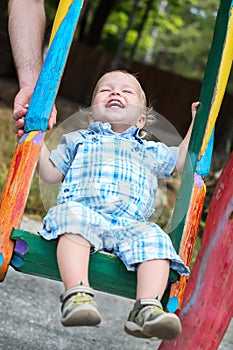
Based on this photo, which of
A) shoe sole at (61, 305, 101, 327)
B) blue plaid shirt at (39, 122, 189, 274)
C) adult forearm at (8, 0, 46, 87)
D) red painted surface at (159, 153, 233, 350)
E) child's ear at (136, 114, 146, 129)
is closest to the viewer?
shoe sole at (61, 305, 101, 327)

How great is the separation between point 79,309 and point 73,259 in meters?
0.19

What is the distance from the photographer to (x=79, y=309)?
2.55 meters

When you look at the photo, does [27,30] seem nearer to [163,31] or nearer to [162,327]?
[162,327]

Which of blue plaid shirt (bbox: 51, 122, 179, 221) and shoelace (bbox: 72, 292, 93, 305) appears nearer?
shoelace (bbox: 72, 292, 93, 305)

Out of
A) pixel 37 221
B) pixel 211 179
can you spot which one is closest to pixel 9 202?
pixel 37 221

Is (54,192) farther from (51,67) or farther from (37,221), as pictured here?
(37,221)

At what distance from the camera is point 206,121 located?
3.03 meters

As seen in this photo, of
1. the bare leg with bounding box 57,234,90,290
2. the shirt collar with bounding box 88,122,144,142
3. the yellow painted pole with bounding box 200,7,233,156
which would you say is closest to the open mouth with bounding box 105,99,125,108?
the shirt collar with bounding box 88,122,144,142

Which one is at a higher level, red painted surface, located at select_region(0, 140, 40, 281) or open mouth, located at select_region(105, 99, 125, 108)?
open mouth, located at select_region(105, 99, 125, 108)

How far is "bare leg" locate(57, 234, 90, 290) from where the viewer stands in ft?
8.75

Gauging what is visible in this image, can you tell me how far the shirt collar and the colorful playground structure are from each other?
0.21 metres

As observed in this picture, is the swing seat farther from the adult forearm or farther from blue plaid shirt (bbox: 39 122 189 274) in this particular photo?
the adult forearm

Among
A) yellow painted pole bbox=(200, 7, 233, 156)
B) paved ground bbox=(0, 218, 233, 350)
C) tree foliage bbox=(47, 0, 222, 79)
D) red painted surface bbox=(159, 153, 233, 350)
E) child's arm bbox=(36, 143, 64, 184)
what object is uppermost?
yellow painted pole bbox=(200, 7, 233, 156)

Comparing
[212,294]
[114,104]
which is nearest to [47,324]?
[212,294]
